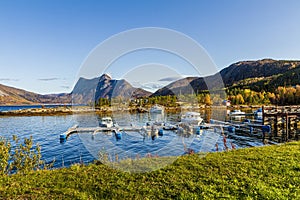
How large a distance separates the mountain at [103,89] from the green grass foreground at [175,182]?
369 cm

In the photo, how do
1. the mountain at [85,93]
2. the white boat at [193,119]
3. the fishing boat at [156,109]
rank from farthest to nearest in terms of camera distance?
1. the fishing boat at [156,109]
2. the white boat at [193,119]
3. the mountain at [85,93]

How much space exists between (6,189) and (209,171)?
5.33 m

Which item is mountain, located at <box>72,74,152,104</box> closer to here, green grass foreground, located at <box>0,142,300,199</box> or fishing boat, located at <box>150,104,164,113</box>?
green grass foreground, located at <box>0,142,300,199</box>

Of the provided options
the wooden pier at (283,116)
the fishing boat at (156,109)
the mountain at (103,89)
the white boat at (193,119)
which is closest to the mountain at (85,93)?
the mountain at (103,89)

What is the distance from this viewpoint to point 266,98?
90.8 m

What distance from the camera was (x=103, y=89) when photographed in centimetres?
1177

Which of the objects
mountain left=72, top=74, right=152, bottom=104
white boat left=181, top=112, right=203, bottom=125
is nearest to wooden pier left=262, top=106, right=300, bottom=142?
white boat left=181, top=112, right=203, bottom=125

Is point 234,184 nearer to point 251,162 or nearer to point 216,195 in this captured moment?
point 216,195

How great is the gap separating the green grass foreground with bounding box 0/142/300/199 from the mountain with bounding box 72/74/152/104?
12.1ft

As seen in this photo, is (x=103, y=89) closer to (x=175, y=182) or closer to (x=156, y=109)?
(x=175, y=182)

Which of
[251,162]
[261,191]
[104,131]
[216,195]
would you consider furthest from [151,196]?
[104,131]

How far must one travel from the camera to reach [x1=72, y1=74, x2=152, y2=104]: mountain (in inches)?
362

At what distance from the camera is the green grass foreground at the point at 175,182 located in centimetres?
455

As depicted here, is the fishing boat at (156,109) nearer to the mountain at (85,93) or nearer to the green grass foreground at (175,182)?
the mountain at (85,93)
